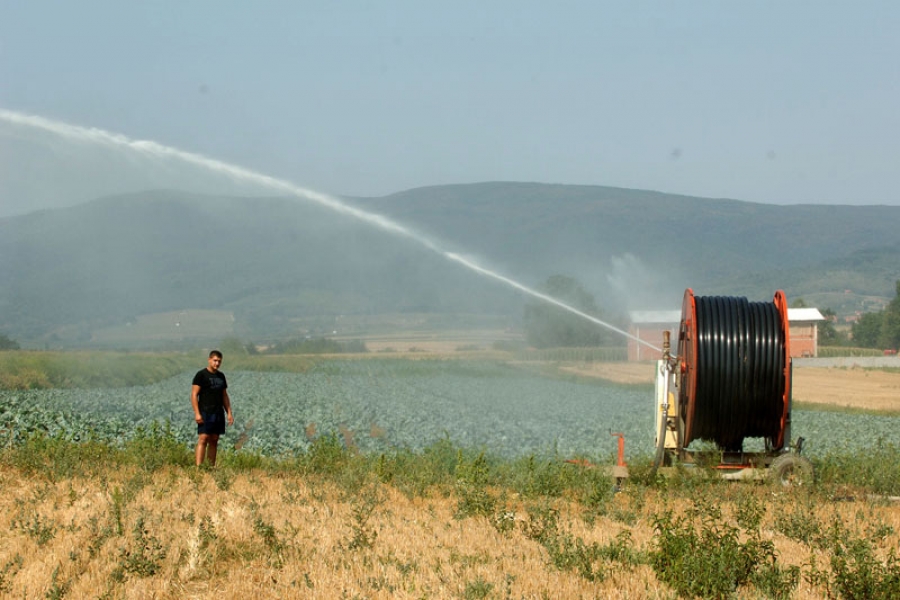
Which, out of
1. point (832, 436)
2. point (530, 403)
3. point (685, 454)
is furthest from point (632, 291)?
point (685, 454)

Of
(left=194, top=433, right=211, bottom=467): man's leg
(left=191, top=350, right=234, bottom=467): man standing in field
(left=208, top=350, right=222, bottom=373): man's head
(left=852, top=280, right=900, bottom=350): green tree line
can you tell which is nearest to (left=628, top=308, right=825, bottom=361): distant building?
(left=852, top=280, right=900, bottom=350): green tree line

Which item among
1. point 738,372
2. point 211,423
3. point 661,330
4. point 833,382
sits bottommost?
point 211,423

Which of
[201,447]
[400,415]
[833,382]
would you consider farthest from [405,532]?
[833,382]

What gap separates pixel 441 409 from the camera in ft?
102

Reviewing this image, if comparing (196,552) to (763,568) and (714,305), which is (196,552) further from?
(714,305)

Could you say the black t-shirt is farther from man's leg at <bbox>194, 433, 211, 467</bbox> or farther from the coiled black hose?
the coiled black hose

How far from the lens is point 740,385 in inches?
478

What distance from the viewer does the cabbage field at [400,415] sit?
19484mm

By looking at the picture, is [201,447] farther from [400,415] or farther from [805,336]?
[805,336]

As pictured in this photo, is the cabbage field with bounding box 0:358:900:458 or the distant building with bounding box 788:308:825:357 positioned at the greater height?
the distant building with bounding box 788:308:825:357

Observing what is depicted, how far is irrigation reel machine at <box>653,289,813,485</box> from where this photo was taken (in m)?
12.2

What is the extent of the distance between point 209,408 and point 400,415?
14917 mm

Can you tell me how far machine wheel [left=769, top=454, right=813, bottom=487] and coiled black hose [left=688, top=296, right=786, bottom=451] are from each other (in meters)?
0.38

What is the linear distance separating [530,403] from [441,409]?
198 inches
